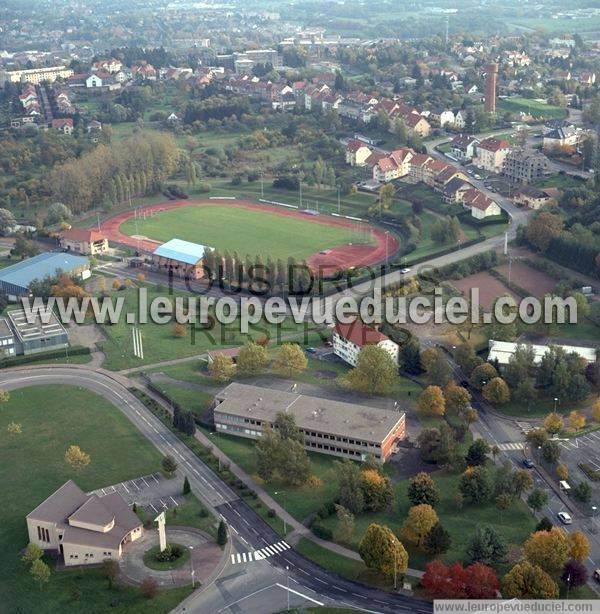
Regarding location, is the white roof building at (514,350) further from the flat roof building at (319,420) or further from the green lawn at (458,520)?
the green lawn at (458,520)

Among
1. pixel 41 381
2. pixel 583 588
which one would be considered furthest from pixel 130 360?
pixel 583 588

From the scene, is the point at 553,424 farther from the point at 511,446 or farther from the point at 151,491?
the point at 151,491

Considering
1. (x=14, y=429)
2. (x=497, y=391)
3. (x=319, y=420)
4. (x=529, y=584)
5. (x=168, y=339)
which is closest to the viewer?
(x=529, y=584)

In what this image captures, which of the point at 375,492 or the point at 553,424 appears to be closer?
the point at 375,492

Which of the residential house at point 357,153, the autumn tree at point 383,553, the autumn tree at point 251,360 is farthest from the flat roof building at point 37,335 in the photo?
the residential house at point 357,153

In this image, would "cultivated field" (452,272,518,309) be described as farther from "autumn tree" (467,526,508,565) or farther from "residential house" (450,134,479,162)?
"residential house" (450,134,479,162)

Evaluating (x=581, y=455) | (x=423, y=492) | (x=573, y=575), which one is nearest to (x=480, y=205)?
(x=581, y=455)

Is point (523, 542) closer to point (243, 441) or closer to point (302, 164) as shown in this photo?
point (243, 441)
